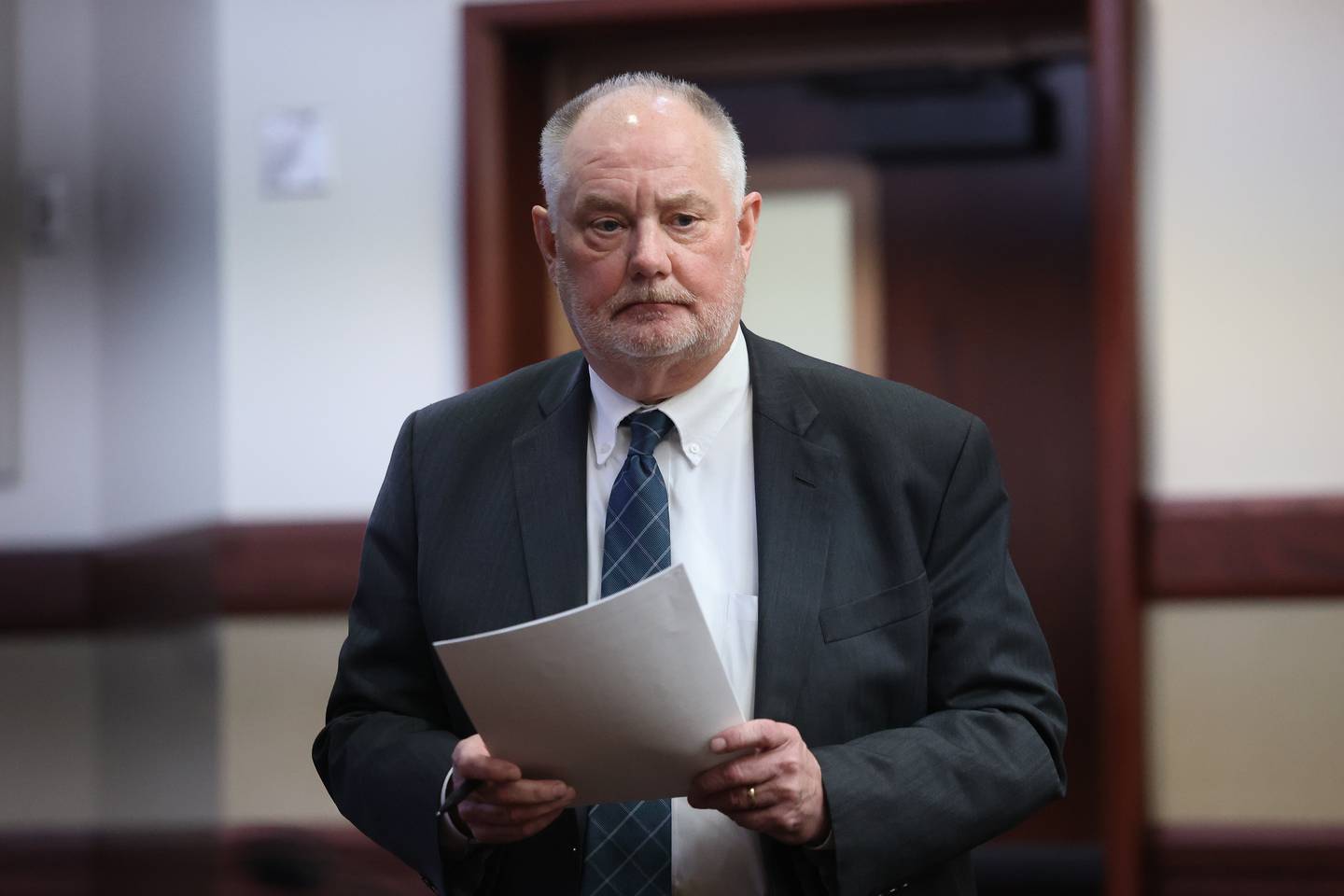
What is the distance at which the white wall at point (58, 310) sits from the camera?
0.57 metres

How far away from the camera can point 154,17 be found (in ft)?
2.42

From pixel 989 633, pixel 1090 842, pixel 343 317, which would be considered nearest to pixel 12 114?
pixel 989 633

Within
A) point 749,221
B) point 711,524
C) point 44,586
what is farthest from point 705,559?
point 44,586

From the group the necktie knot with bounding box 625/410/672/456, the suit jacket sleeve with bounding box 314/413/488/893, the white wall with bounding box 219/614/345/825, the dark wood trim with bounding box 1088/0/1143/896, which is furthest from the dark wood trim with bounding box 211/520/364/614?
the necktie knot with bounding box 625/410/672/456

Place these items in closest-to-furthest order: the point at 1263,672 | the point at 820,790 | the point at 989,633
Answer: the point at 820,790, the point at 989,633, the point at 1263,672

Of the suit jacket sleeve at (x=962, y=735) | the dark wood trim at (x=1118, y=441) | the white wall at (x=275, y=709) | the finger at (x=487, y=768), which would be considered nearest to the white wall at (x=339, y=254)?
the white wall at (x=275, y=709)

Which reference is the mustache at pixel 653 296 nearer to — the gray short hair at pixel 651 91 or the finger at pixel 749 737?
the gray short hair at pixel 651 91

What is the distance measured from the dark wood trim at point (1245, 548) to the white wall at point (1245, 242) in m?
0.05

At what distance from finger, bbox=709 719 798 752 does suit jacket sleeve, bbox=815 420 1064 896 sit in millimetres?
89

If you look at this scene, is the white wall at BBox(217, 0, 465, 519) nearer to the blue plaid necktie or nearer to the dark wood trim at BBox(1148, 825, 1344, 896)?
the dark wood trim at BBox(1148, 825, 1344, 896)

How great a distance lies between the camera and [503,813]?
1.23 meters

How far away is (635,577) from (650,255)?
0.30 m

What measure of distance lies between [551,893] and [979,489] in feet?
1.76

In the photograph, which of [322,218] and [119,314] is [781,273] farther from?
[119,314]
